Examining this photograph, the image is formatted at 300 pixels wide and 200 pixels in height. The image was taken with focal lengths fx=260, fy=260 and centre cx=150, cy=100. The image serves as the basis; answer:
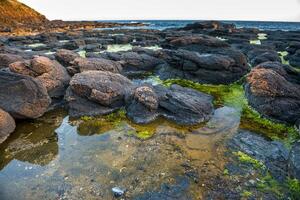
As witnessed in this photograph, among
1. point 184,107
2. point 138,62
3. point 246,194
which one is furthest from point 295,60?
point 246,194

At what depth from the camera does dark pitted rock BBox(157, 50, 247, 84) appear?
1966 centimetres

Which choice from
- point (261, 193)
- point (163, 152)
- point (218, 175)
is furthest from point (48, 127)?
point (261, 193)

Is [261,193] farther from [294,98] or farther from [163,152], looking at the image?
[294,98]

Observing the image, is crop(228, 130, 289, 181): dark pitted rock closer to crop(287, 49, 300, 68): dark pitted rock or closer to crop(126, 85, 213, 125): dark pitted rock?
crop(126, 85, 213, 125): dark pitted rock

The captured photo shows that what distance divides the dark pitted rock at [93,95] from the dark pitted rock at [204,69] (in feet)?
25.0

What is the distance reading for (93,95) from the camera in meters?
13.6

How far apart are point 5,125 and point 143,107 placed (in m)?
6.27

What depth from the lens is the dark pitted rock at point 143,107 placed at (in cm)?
1299

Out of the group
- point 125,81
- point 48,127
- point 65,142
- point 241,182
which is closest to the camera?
point 241,182

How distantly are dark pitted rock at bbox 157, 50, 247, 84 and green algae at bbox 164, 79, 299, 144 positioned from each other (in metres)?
0.60

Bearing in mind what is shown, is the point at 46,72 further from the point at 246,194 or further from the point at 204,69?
the point at 246,194

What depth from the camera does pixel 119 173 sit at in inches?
342

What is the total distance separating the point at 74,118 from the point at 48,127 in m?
1.42

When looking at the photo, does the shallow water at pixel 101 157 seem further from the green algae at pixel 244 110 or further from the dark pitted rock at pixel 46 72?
the dark pitted rock at pixel 46 72
